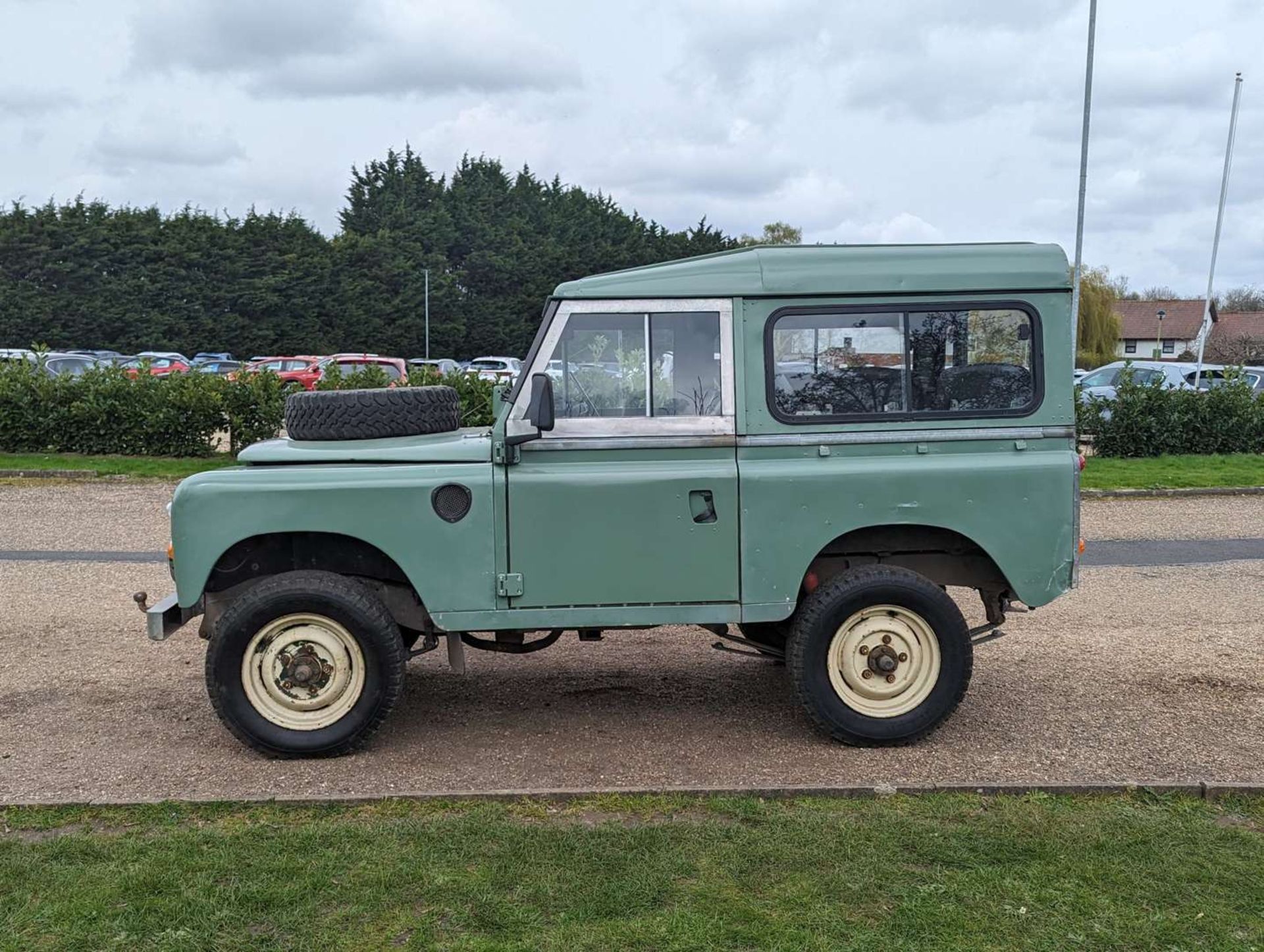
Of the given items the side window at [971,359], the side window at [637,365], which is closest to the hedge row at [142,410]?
the side window at [637,365]

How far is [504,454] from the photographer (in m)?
5.54

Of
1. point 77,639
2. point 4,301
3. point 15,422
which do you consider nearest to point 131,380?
point 15,422

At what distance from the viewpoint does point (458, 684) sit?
702cm

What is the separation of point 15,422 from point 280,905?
1628cm

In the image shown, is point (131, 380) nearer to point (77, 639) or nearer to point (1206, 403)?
point (77, 639)

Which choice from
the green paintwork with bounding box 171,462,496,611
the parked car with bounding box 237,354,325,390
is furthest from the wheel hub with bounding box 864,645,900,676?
the parked car with bounding box 237,354,325,390

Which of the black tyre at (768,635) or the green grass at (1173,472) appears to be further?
the green grass at (1173,472)

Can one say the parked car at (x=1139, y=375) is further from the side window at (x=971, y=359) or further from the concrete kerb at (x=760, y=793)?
the concrete kerb at (x=760, y=793)

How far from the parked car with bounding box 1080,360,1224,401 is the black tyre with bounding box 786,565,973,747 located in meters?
15.4

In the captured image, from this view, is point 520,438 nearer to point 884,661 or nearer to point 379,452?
point 379,452

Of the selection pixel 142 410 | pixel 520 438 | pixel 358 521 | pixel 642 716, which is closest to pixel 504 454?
pixel 520 438

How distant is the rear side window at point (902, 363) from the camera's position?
567 centimetres

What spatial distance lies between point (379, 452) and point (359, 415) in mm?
354

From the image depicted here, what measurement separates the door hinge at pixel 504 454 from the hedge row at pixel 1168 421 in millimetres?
14648
